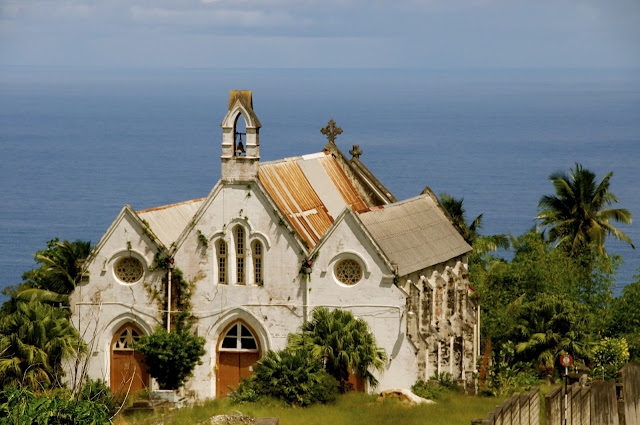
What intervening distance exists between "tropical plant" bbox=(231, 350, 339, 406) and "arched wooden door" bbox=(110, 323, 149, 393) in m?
5.34

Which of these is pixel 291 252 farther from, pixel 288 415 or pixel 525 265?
pixel 525 265

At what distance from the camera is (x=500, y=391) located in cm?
5241

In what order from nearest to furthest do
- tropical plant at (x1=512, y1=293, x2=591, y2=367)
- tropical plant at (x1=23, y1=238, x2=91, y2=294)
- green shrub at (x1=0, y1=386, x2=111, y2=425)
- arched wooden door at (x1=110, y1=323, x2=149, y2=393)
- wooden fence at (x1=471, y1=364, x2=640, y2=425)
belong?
wooden fence at (x1=471, y1=364, x2=640, y2=425), green shrub at (x1=0, y1=386, x2=111, y2=425), arched wooden door at (x1=110, y1=323, x2=149, y2=393), tropical plant at (x1=512, y1=293, x2=591, y2=367), tropical plant at (x1=23, y1=238, x2=91, y2=294)

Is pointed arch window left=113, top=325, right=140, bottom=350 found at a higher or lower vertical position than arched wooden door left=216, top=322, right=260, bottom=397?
higher

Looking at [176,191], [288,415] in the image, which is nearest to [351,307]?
[288,415]

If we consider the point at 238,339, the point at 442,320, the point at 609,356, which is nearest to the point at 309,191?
the point at 238,339

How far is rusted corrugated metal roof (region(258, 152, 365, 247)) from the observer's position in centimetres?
5503

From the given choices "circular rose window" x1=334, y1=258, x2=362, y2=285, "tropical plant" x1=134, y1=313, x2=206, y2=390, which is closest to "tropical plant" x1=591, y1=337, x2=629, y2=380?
"circular rose window" x1=334, y1=258, x2=362, y2=285

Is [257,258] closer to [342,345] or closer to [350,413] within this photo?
[342,345]

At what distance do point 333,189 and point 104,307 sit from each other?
10392 millimetres

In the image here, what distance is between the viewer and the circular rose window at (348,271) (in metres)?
53.0

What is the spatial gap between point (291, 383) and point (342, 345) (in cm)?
291

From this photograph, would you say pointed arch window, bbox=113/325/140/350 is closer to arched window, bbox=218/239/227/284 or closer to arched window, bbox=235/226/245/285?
arched window, bbox=218/239/227/284

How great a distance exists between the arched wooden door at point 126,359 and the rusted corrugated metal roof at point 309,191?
22.9 ft
